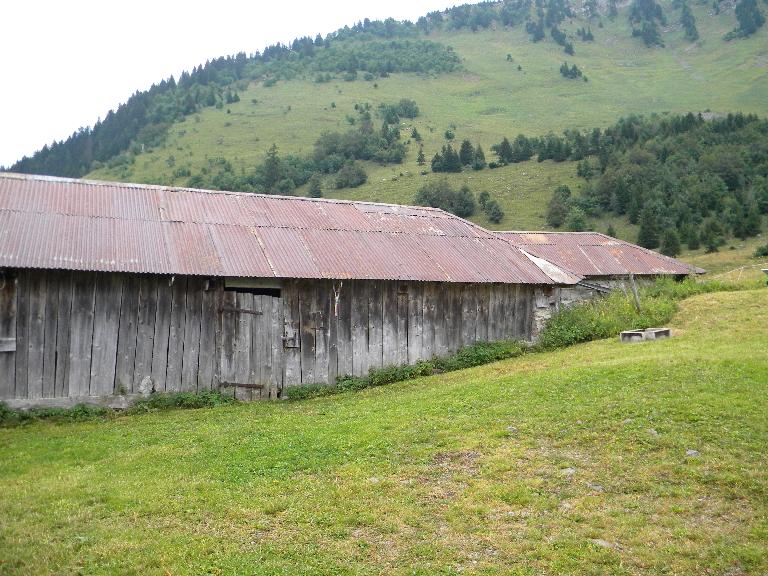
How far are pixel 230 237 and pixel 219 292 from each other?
2.01 metres

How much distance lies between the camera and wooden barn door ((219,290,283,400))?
1750 cm

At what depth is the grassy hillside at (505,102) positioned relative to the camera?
76188 mm

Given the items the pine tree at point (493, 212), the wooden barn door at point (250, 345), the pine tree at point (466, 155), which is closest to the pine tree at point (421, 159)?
the pine tree at point (466, 155)

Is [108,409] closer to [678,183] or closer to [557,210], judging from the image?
[557,210]

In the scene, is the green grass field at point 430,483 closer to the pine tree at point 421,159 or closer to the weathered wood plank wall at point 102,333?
the weathered wood plank wall at point 102,333

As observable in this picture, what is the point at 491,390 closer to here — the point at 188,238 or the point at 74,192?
the point at 188,238

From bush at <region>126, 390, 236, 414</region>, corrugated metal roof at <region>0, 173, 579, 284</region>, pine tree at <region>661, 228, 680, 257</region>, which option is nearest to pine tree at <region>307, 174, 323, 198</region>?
pine tree at <region>661, 228, 680, 257</region>

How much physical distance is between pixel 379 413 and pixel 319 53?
15989cm

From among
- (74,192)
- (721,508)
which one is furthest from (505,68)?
(721,508)

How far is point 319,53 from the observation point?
6432 inches

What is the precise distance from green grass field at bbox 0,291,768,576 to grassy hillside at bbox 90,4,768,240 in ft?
158

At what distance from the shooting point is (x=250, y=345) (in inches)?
699

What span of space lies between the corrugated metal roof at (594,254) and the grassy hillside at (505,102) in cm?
2399

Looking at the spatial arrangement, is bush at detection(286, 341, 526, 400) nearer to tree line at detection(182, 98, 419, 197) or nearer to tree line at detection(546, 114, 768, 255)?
tree line at detection(546, 114, 768, 255)
